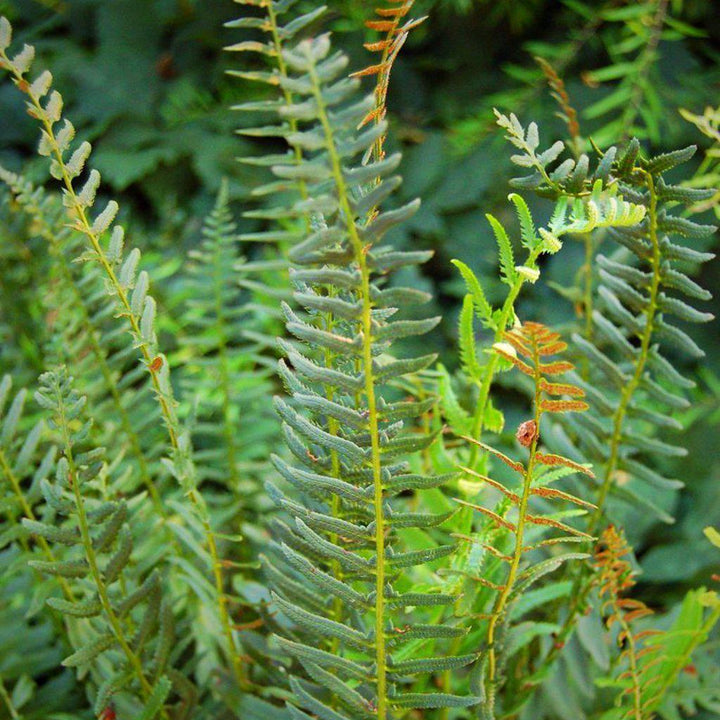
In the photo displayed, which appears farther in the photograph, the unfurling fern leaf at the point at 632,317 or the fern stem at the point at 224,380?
the fern stem at the point at 224,380

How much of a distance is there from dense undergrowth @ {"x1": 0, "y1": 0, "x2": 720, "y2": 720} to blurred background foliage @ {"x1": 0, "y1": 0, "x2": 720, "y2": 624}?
11cm

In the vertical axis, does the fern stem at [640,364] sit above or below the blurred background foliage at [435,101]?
below

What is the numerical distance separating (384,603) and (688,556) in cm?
49

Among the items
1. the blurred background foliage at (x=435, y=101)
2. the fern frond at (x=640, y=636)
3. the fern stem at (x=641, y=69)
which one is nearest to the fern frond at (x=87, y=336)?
the fern frond at (x=640, y=636)

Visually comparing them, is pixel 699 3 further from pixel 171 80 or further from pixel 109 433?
pixel 109 433

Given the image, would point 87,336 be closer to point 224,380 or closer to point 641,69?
point 224,380

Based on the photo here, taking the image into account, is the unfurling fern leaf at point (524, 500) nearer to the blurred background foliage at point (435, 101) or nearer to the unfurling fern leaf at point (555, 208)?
the unfurling fern leaf at point (555, 208)

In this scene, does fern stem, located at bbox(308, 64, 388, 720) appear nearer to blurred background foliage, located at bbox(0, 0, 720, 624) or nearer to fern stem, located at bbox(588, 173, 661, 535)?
fern stem, located at bbox(588, 173, 661, 535)

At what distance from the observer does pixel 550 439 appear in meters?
0.43

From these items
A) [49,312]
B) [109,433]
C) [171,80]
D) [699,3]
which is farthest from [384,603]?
[171,80]

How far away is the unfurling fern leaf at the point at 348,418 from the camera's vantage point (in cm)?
20

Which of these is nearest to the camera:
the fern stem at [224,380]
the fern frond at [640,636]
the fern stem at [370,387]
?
the fern stem at [370,387]

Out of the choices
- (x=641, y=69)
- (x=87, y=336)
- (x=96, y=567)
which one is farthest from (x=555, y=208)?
(x=641, y=69)

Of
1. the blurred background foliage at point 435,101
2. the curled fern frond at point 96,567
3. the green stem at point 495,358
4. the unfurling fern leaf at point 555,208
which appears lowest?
the curled fern frond at point 96,567
